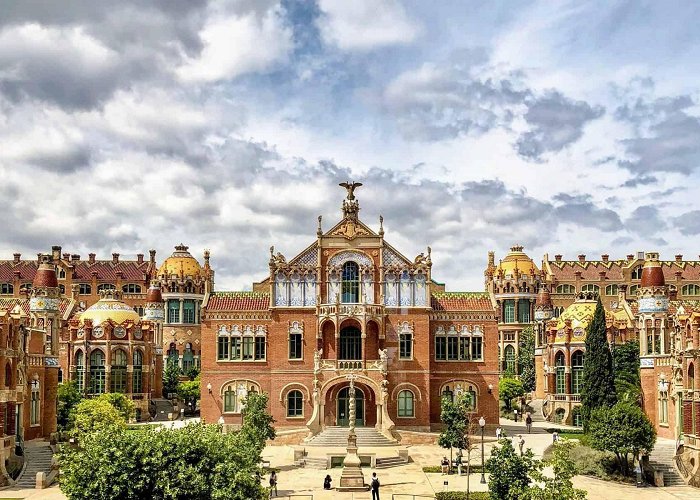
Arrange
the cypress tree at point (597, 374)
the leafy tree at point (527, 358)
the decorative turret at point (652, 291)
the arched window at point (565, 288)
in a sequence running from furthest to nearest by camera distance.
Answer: the arched window at point (565, 288) < the leafy tree at point (527, 358) < the decorative turret at point (652, 291) < the cypress tree at point (597, 374)

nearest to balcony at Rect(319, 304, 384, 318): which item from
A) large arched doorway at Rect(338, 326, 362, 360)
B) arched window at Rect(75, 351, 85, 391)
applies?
large arched doorway at Rect(338, 326, 362, 360)

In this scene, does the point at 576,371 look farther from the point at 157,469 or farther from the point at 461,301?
the point at 157,469

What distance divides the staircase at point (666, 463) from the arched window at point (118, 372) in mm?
47693

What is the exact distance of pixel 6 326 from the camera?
54.1 meters

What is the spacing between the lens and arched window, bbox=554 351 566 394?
88938 mm

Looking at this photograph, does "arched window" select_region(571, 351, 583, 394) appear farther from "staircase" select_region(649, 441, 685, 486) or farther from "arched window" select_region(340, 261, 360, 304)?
"arched window" select_region(340, 261, 360, 304)

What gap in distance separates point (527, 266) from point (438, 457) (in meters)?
63.7

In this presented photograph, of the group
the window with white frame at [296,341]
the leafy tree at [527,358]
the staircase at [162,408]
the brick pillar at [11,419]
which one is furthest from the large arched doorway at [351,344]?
the leafy tree at [527,358]

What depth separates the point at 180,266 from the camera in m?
120

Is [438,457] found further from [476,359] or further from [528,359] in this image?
[528,359]

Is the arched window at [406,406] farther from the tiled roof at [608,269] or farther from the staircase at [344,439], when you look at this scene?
the tiled roof at [608,269]

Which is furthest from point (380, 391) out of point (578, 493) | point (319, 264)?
point (578, 493)

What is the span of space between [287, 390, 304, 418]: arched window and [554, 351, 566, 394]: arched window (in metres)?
30.7

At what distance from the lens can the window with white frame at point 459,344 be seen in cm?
7181
